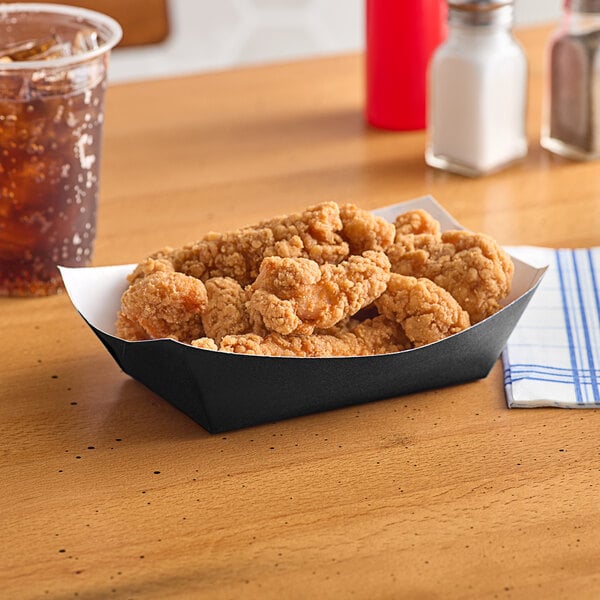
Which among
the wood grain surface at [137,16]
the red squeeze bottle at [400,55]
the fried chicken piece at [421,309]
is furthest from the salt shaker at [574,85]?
the wood grain surface at [137,16]

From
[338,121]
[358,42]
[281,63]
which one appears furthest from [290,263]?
[358,42]

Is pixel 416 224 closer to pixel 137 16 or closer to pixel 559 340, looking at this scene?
pixel 559 340

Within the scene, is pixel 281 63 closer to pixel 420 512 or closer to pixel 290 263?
pixel 290 263

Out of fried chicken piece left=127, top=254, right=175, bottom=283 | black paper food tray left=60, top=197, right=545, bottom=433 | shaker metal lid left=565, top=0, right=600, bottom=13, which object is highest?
shaker metal lid left=565, top=0, right=600, bottom=13

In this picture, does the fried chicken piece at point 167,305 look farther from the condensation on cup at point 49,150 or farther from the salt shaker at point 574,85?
the salt shaker at point 574,85

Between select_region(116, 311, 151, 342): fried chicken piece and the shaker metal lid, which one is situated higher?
the shaker metal lid

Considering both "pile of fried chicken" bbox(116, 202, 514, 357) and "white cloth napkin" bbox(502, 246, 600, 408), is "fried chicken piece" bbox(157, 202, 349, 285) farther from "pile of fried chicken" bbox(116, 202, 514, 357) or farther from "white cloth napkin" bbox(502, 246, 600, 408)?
"white cloth napkin" bbox(502, 246, 600, 408)

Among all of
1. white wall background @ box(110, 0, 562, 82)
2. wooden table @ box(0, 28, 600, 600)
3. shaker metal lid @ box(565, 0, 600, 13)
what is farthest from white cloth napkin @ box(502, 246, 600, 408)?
white wall background @ box(110, 0, 562, 82)
